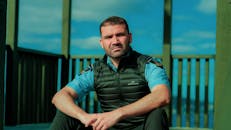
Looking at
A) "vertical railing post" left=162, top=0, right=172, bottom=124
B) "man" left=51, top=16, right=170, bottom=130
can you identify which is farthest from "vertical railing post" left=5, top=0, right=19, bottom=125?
"man" left=51, top=16, right=170, bottom=130

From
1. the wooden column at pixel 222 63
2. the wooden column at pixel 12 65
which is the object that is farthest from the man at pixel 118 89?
the wooden column at pixel 12 65

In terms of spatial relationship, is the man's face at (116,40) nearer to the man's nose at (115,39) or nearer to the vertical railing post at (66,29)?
the man's nose at (115,39)

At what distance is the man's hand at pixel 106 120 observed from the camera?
2.50 metres

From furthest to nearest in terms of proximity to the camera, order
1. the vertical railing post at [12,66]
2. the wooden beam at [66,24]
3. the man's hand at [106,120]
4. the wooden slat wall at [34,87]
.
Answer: the wooden beam at [66,24]
the wooden slat wall at [34,87]
the vertical railing post at [12,66]
the man's hand at [106,120]

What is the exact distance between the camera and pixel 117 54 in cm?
270

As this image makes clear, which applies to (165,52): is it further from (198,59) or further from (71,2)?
(71,2)

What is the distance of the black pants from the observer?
2.38 meters

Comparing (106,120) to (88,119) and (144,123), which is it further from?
(144,123)

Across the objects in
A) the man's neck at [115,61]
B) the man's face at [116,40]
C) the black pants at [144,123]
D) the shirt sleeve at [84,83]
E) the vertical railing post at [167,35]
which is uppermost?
the vertical railing post at [167,35]

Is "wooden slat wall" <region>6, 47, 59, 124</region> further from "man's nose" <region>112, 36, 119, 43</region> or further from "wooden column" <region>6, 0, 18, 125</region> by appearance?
"man's nose" <region>112, 36, 119, 43</region>

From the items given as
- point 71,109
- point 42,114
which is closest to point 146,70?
point 71,109

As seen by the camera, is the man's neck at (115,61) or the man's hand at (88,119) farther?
the man's neck at (115,61)

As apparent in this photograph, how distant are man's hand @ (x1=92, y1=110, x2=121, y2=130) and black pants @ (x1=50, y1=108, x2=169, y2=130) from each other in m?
0.15

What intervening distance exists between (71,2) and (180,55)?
1715 mm
